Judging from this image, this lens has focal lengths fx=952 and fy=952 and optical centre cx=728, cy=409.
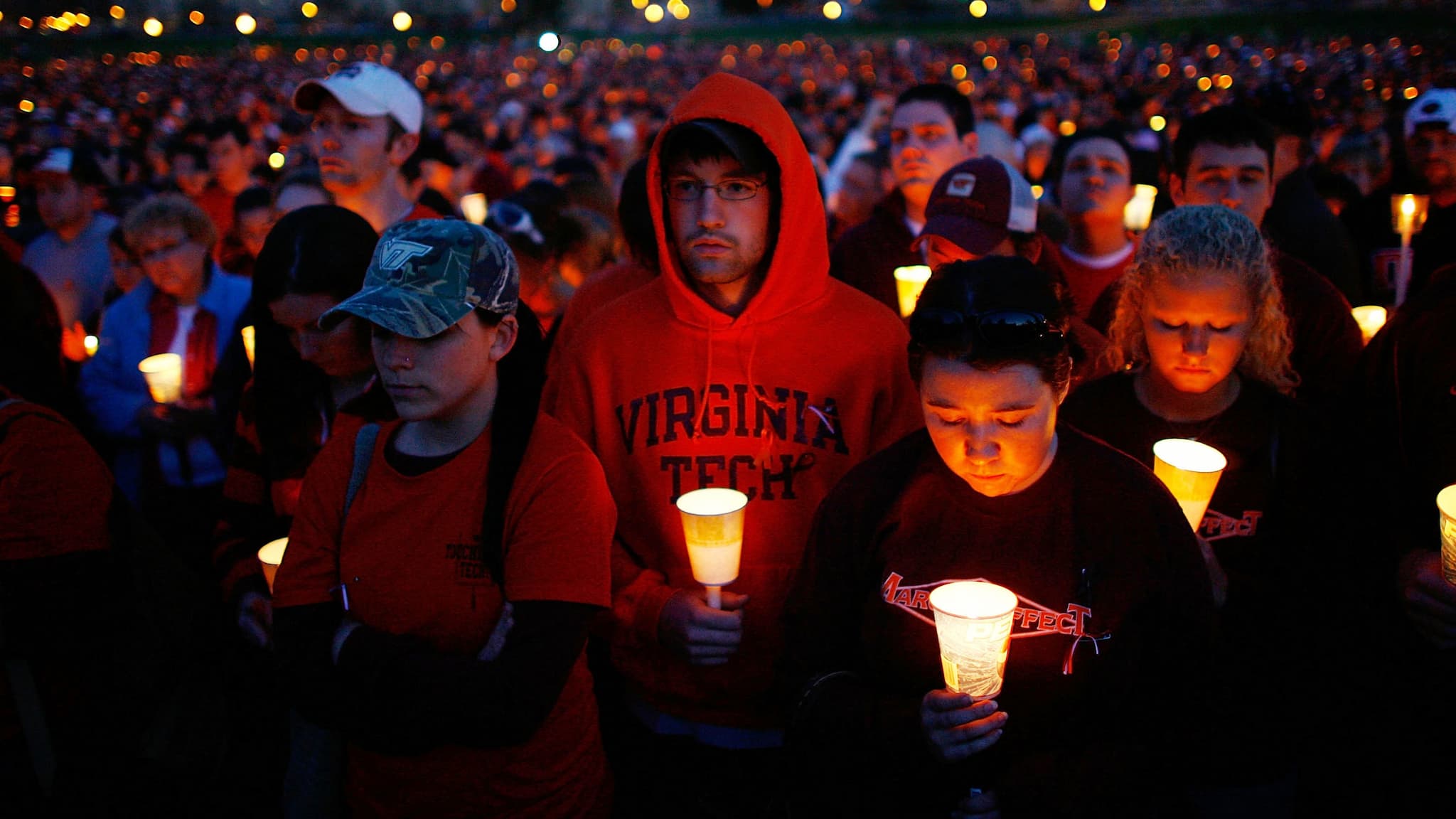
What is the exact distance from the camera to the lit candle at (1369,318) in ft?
12.2

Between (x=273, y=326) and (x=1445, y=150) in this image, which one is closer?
(x=273, y=326)

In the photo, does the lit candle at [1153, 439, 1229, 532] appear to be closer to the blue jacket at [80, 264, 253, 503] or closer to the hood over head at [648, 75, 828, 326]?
the hood over head at [648, 75, 828, 326]

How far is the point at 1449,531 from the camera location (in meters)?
2.10

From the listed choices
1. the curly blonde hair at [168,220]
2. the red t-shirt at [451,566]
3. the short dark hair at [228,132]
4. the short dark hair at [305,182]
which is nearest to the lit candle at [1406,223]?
the red t-shirt at [451,566]

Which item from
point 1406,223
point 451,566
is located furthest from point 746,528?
point 1406,223

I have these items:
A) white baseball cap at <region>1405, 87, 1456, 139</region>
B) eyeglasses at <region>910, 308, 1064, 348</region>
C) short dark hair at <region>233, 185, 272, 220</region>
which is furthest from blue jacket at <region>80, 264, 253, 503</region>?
white baseball cap at <region>1405, 87, 1456, 139</region>

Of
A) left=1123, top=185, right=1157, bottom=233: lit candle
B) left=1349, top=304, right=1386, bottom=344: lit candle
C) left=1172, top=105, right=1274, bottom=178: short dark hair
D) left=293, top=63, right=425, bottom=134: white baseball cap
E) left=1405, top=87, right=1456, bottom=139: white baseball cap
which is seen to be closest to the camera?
left=1349, top=304, right=1386, bottom=344: lit candle

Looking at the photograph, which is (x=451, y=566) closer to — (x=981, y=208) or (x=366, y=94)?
(x=981, y=208)

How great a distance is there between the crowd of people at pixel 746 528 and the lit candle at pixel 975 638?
0.04 meters

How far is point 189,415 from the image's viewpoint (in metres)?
3.93

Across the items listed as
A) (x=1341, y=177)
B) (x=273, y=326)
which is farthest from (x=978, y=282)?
(x=1341, y=177)

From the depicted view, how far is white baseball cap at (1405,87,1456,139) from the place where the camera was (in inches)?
199

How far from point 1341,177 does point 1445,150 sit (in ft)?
8.84

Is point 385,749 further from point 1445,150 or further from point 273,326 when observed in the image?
point 1445,150
